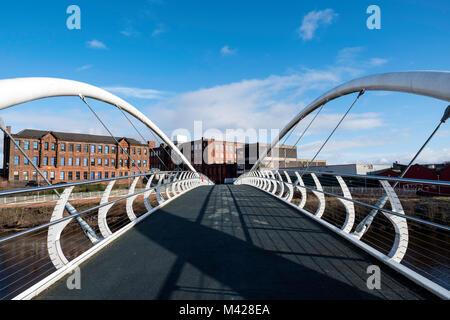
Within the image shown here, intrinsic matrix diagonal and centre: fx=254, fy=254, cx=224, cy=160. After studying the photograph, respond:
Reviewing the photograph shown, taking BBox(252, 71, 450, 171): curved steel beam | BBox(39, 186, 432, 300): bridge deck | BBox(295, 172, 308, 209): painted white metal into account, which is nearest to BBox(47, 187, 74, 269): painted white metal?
BBox(39, 186, 432, 300): bridge deck

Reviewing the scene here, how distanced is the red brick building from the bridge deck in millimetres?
33372

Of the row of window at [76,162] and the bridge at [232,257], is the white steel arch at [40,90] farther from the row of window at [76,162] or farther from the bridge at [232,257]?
the row of window at [76,162]

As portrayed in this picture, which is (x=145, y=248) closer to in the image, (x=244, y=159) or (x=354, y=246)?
(x=354, y=246)

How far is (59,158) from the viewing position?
3919 cm

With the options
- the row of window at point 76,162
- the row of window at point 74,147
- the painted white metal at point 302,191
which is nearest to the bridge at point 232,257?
the painted white metal at point 302,191

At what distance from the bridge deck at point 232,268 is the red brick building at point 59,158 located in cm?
3337

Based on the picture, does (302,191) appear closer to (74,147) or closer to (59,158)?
(59,158)

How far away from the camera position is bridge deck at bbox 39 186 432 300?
2.25m

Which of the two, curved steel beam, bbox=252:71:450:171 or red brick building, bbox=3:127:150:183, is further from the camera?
red brick building, bbox=3:127:150:183

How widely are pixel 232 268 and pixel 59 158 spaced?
44.5m

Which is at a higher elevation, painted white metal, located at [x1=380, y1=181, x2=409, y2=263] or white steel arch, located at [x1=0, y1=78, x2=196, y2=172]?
white steel arch, located at [x1=0, y1=78, x2=196, y2=172]

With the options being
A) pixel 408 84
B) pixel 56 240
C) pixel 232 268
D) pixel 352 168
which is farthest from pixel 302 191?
pixel 352 168

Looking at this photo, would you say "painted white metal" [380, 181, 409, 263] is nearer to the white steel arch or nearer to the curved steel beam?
the curved steel beam

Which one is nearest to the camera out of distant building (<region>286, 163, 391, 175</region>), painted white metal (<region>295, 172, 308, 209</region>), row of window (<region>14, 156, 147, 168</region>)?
painted white metal (<region>295, 172, 308, 209</region>)
